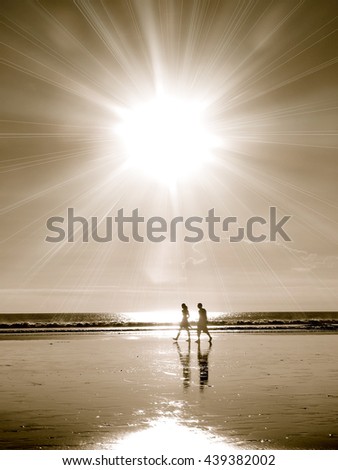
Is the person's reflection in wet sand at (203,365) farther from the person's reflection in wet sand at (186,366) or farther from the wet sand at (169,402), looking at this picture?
the person's reflection in wet sand at (186,366)

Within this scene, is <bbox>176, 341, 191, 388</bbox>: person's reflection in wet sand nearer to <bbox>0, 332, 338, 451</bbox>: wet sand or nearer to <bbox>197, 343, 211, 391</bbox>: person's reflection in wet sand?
<bbox>0, 332, 338, 451</bbox>: wet sand

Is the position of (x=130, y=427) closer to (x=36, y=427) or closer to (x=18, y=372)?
(x=36, y=427)

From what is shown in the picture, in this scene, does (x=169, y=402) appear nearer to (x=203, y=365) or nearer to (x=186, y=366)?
(x=186, y=366)

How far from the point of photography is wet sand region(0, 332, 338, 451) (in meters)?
9.20

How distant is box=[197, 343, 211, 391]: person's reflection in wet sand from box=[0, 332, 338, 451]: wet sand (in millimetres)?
28

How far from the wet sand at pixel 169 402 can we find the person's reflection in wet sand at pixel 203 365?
28mm

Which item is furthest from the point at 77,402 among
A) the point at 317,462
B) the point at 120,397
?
the point at 317,462

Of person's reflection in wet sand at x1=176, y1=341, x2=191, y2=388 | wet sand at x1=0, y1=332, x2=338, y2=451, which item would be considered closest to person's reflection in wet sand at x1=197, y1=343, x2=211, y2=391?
wet sand at x1=0, y1=332, x2=338, y2=451

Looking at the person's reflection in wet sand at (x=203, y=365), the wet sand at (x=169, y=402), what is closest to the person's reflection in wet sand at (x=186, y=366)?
the wet sand at (x=169, y=402)

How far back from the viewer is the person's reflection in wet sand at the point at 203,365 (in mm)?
15352

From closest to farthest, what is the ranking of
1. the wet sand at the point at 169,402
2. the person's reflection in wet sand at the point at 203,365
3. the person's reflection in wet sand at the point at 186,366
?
1. the wet sand at the point at 169,402
2. the person's reflection in wet sand at the point at 203,365
3. the person's reflection in wet sand at the point at 186,366

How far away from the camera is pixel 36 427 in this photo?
9.99 metres

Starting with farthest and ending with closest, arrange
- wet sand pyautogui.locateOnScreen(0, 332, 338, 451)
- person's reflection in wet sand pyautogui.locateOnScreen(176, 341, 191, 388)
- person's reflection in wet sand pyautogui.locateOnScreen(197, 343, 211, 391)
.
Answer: person's reflection in wet sand pyautogui.locateOnScreen(176, 341, 191, 388), person's reflection in wet sand pyautogui.locateOnScreen(197, 343, 211, 391), wet sand pyautogui.locateOnScreen(0, 332, 338, 451)

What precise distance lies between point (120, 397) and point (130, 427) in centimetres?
308
